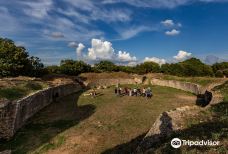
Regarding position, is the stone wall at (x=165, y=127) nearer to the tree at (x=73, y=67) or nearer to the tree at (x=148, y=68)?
the tree at (x=73, y=67)

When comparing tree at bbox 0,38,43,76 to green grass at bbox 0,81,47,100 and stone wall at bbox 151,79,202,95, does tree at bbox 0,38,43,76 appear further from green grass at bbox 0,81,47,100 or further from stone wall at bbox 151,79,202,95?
stone wall at bbox 151,79,202,95

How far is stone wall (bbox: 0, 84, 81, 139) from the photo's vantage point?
65.8 ft

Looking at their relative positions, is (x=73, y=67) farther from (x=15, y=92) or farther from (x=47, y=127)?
(x=47, y=127)

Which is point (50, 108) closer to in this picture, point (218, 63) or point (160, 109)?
point (160, 109)

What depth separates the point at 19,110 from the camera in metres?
Answer: 22.4

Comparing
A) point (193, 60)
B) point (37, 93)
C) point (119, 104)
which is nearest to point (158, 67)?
point (193, 60)

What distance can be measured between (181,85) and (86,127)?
3198cm

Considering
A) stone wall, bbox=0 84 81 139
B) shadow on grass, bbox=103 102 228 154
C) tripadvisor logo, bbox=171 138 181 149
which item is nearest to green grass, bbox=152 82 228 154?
shadow on grass, bbox=103 102 228 154

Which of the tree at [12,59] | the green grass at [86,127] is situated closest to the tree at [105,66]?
the tree at [12,59]

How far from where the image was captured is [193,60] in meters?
87.6

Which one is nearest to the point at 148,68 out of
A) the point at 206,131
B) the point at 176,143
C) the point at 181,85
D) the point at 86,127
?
the point at 181,85

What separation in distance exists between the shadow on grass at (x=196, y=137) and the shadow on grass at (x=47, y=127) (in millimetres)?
5367

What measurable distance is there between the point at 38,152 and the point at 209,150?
37.5 feet

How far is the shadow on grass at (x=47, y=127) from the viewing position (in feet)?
62.7
